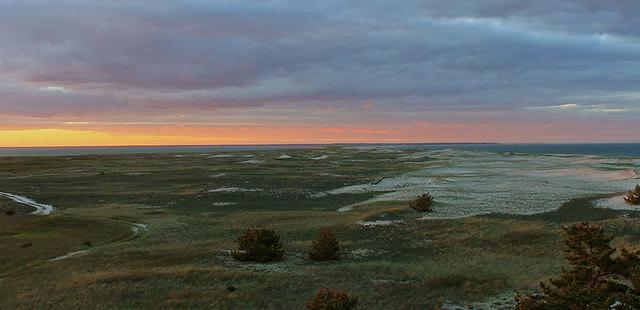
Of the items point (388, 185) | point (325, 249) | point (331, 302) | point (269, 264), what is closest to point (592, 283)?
point (331, 302)

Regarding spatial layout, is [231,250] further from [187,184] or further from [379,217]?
[187,184]

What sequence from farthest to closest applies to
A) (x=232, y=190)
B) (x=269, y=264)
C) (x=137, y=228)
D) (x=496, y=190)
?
(x=232, y=190)
(x=496, y=190)
(x=137, y=228)
(x=269, y=264)

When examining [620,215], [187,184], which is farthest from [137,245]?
[187,184]

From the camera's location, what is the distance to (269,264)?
2934cm

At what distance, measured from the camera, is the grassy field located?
23.6 m

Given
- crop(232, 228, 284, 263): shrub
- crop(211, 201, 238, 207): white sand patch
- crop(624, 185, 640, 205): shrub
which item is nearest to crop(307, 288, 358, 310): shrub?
crop(232, 228, 284, 263): shrub

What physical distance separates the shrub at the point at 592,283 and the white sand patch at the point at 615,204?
28.7 metres

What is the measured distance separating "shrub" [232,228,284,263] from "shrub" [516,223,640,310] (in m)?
15.0

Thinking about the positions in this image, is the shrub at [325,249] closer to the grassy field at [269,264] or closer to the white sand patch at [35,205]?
the grassy field at [269,264]

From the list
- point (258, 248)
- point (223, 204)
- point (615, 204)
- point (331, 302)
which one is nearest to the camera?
point (331, 302)

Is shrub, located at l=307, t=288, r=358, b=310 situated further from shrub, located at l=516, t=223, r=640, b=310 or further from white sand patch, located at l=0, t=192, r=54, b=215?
white sand patch, located at l=0, t=192, r=54, b=215

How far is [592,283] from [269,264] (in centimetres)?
1636

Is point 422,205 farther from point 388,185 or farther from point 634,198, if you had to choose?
point 388,185

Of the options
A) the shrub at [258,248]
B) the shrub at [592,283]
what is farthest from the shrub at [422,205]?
the shrub at [592,283]
